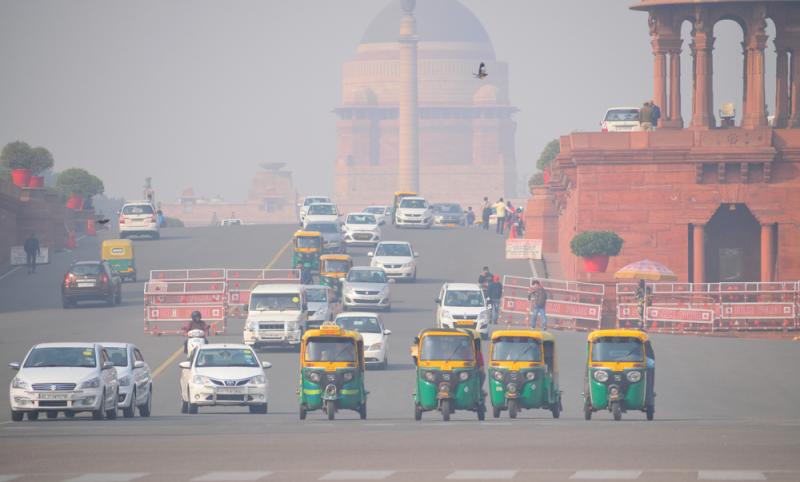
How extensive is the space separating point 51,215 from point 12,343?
1166 inches

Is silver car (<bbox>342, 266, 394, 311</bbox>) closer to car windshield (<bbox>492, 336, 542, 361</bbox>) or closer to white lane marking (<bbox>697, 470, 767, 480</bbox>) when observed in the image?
car windshield (<bbox>492, 336, 542, 361</bbox>)

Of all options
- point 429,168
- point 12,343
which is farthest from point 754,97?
point 429,168

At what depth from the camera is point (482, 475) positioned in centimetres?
1867

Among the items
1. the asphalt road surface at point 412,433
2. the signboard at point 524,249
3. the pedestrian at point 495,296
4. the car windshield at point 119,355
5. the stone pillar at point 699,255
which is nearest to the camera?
the asphalt road surface at point 412,433

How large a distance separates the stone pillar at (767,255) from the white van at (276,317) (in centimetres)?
2030

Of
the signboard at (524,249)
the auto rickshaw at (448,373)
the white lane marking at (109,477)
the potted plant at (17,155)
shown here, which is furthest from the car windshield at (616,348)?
the potted plant at (17,155)

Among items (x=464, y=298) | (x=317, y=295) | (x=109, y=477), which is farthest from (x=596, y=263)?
(x=109, y=477)

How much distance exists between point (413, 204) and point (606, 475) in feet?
220

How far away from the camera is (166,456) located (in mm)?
20859

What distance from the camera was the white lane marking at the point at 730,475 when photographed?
59.2 ft

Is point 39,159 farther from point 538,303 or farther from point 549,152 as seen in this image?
point 538,303

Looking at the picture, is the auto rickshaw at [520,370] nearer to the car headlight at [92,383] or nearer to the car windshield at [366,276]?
the car headlight at [92,383]

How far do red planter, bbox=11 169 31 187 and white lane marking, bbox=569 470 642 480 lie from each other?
2404 inches

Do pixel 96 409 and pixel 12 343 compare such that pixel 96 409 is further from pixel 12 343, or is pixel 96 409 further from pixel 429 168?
pixel 429 168
